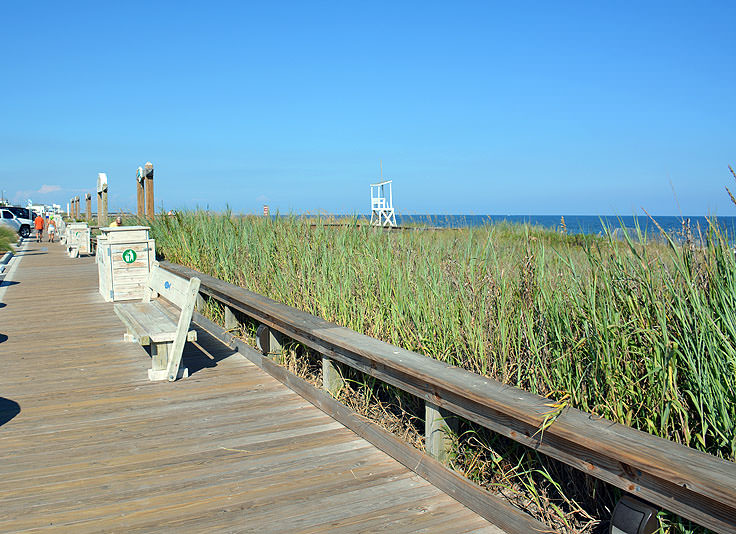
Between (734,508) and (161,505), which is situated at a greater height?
(734,508)

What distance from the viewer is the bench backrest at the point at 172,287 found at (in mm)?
4559

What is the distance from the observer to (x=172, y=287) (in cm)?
521

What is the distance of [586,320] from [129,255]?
23.0 feet

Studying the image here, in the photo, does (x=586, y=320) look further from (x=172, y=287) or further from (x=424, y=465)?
(x=172, y=287)

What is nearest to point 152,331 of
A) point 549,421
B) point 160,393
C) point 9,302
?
point 160,393

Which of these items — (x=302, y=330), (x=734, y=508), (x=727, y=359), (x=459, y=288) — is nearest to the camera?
(x=734, y=508)

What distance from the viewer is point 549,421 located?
2330 millimetres

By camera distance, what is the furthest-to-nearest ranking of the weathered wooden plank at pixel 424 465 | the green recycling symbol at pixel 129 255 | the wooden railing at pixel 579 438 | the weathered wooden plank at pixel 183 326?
the green recycling symbol at pixel 129 255 → the weathered wooden plank at pixel 183 326 → the weathered wooden plank at pixel 424 465 → the wooden railing at pixel 579 438

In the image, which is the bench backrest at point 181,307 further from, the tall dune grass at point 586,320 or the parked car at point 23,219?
the parked car at point 23,219

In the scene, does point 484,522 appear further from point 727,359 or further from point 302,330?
point 302,330

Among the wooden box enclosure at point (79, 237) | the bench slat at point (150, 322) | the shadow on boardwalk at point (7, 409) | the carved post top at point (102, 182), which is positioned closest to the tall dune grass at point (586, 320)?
the bench slat at point (150, 322)

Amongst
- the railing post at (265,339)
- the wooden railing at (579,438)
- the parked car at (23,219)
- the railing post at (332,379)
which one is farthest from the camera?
the parked car at (23,219)

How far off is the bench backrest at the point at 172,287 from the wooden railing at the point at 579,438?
4.68 ft

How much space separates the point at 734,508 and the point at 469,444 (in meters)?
1.40
